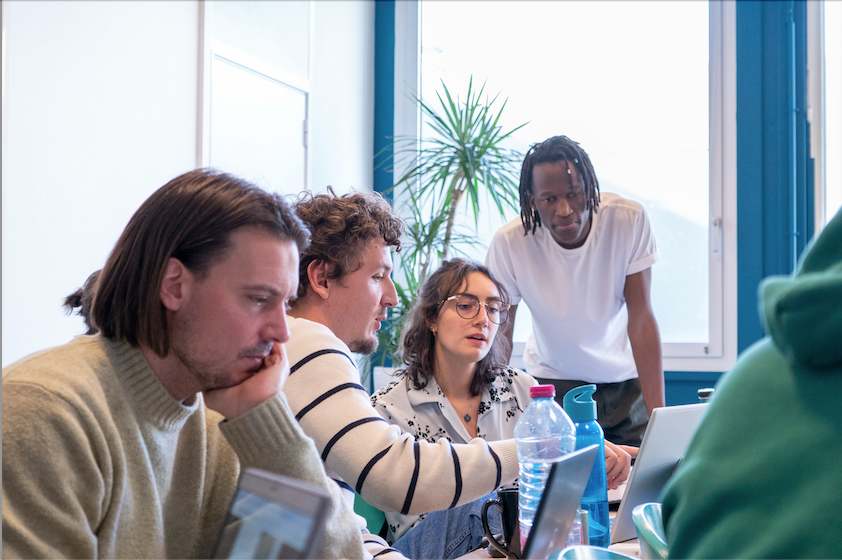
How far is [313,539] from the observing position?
0.65m

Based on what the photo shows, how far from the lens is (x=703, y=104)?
4758 mm

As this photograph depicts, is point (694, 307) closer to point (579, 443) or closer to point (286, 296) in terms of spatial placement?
point (579, 443)

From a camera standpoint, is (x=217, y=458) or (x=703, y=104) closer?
(x=217, y=458)

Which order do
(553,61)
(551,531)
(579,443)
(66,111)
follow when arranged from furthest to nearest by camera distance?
(553,61) < (66,111) < (579,443) < (551,531)

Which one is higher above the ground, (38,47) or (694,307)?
(38,47)

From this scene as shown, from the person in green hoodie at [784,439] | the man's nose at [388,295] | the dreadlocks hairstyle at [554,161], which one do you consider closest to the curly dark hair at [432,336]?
the man's nose at [388,295]

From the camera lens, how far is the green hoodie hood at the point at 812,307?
0.60 meters

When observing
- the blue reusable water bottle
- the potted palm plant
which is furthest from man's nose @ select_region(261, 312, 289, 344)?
the potted palm plant

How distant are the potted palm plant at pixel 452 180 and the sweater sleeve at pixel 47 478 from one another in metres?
3.27

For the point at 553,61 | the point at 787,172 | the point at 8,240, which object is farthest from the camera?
the point at 553,61

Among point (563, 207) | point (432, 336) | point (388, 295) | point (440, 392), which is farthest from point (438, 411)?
point (563, 207)

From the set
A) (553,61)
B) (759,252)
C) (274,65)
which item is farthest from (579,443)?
(553,61)

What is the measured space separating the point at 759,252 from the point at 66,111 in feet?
10.3

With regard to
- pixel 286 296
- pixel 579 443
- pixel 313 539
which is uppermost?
pixel 286 296
